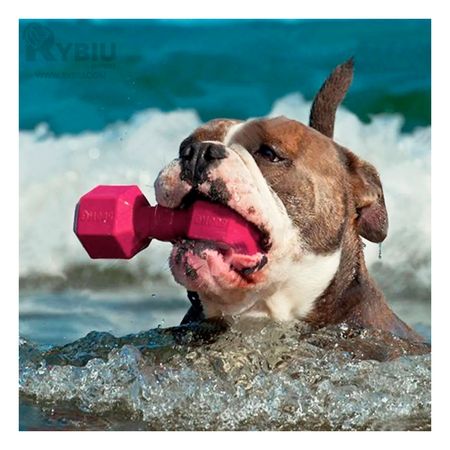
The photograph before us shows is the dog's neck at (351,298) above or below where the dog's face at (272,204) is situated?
below

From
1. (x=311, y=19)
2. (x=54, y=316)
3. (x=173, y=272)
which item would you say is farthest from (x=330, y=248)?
(x=54, y=316)

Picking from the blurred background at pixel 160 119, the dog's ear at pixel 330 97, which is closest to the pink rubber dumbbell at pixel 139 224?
the blurred background at pixel 160 119

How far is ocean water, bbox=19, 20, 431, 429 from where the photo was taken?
4.08 meters

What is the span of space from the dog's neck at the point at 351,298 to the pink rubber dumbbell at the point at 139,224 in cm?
54

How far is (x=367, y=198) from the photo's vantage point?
4512 millimetres

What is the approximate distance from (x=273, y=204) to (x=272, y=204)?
0.01 meters

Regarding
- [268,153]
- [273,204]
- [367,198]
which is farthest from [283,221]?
[367,198]

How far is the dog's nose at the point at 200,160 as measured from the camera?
3939mm

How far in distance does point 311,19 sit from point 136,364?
5.61 ft

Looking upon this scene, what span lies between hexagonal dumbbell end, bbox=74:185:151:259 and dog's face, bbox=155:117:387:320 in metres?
0.12

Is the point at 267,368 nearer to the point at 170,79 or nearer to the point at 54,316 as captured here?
the point at 54,316

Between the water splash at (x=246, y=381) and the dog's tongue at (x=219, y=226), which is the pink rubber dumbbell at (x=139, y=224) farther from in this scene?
the water splash at (x=246, y=381)

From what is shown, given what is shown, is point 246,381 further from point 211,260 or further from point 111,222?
point 111,222

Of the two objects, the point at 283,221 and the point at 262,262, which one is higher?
the point at 283,221
